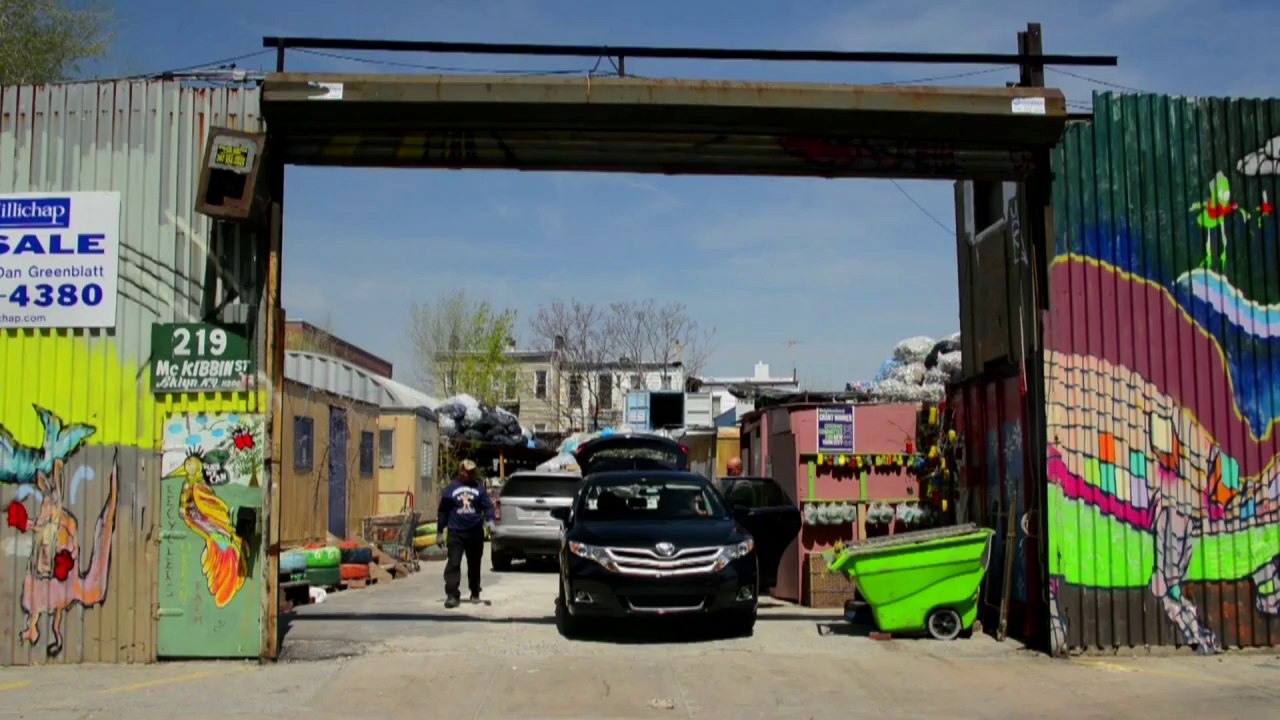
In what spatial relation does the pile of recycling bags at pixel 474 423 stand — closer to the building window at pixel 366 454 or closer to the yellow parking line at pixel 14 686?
the building window at pixel 366 454

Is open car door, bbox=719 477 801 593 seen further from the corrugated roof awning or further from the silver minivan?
the silver minivan

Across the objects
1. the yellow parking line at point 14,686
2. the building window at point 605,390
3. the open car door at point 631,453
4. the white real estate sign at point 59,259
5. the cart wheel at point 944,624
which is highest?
the building window at point 605,390

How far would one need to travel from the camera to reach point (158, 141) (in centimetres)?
1052

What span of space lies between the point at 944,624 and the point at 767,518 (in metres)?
3.01

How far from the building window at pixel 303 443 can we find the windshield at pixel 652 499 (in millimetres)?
8068

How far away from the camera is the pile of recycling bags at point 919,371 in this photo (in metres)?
18.1

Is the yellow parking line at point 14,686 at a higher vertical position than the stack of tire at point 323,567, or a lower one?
lower

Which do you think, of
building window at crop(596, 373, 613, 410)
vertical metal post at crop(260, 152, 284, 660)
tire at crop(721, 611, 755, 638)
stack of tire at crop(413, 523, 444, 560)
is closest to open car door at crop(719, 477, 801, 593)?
tire at crop(721, 611, 755, 638)

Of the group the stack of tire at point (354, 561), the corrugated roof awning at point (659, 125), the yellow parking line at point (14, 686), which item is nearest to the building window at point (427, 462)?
the stack of tire at point (354, 561)

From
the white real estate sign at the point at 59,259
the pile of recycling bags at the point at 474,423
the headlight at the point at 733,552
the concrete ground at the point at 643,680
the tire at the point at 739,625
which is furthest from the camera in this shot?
the pile of recycling bags at the point at 474,423

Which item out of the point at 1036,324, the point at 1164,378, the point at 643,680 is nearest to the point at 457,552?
the point at 643,680

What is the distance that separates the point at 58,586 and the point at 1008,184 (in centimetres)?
942

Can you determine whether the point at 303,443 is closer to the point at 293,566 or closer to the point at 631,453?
the point at 293,566

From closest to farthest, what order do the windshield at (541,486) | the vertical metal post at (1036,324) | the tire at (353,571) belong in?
the vertical metal post at (1036,324) < the tire at (353,571) < the windshield at (541,486)
